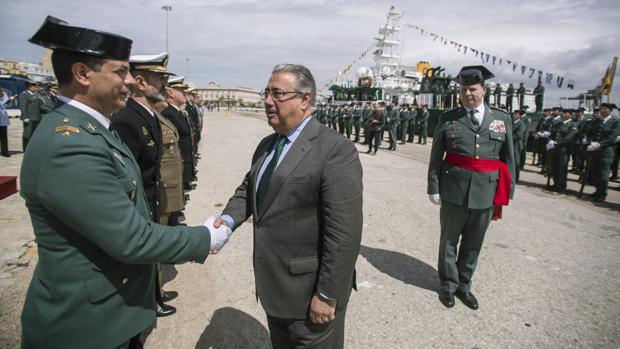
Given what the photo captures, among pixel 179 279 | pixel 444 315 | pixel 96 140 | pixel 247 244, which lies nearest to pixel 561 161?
pixel 444 315

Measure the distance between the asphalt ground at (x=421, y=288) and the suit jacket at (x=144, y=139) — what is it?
1.06 m

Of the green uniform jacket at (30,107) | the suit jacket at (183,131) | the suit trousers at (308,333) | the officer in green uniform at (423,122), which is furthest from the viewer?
the officer in green uniform at (423,122)

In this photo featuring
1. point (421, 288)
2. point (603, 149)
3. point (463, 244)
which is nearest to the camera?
point (463, 244)

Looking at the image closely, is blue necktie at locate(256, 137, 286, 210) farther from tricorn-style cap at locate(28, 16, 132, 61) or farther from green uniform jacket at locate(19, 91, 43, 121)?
green uniform jacket at locate(19, 91, 43, 121)

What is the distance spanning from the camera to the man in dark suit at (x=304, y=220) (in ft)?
5.61

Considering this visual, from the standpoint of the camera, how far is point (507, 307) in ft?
10.6

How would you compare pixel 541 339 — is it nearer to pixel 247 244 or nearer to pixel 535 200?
pixel 247 244

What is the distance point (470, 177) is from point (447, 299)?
3.85 ft

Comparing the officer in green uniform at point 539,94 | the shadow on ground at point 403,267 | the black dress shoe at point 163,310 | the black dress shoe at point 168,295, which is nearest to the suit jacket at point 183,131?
the black dress shoe at point 168,295

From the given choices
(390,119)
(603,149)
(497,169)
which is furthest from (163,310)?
(390,119)

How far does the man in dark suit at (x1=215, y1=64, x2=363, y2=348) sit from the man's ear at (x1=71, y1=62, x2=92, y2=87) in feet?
2.77

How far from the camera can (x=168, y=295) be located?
328 cm

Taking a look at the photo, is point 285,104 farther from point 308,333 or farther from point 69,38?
point 308,333

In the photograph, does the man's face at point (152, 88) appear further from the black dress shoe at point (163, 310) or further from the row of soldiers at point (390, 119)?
the row of soldiers at point (390, 119)
